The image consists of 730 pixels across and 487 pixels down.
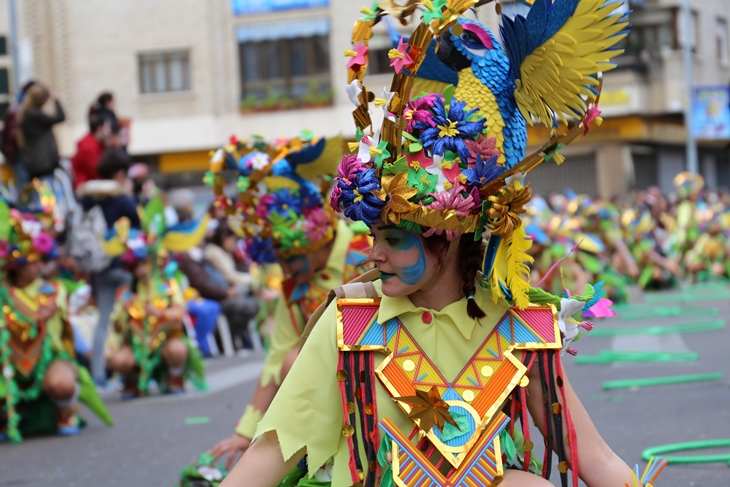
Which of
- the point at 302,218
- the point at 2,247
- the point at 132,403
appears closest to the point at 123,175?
the point at 132,403

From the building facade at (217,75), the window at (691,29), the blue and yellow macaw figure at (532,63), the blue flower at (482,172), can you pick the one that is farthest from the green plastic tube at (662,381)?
the window at (691,29)

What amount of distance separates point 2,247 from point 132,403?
2.37 metres

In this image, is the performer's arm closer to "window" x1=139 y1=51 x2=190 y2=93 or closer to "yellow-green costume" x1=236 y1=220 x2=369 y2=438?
"yellow-green costume" x1=236 y1=220 x2=369 y2=438

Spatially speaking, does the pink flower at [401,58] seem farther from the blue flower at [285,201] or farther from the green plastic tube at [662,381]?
the green plastic tube at [662,381]

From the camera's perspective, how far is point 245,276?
13555 mm

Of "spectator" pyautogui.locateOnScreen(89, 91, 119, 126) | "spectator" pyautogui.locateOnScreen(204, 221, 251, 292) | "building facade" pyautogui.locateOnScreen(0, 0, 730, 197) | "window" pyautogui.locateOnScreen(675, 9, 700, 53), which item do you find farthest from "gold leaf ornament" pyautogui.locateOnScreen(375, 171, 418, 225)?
"window" pyautogui.locateOnScreen(675, 9, 700, 53)

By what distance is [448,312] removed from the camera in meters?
2.91

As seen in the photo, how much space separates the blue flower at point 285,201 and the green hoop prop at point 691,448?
2.04 meters

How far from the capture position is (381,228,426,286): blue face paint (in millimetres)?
2828

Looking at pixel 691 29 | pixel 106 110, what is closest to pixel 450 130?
pixel 106 110

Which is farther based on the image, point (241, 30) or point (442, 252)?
point (241, 30)

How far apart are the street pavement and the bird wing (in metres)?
2.61

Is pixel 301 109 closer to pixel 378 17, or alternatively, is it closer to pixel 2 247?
pixel 2 247

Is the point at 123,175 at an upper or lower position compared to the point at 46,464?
upper
